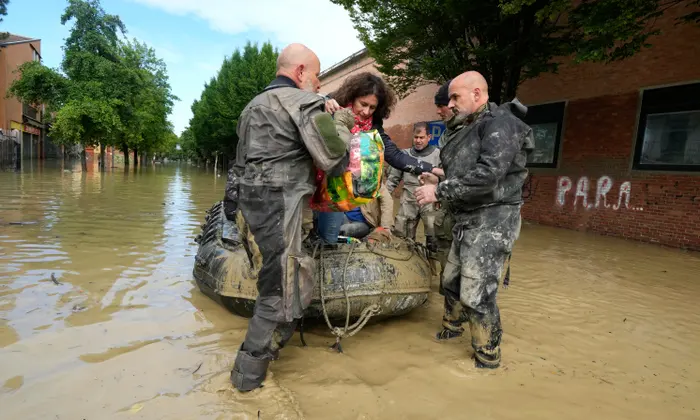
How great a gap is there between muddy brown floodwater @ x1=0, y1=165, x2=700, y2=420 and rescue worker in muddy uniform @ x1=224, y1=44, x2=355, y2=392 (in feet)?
1.14

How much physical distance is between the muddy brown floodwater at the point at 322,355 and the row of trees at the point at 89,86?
2106cm

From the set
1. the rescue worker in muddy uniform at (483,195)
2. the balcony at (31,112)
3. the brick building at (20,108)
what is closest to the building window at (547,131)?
the rescue worker in muddy uniform at (483,195)

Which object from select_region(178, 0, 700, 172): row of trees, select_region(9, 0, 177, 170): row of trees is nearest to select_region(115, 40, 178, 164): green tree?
select_region(9, 0, 177, 170): row of trees

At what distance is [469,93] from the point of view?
8.91 feet

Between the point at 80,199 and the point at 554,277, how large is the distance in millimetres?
11154

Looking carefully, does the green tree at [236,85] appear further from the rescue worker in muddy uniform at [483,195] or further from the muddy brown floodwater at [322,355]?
the rescue worker in muddy uniform at [483,195]

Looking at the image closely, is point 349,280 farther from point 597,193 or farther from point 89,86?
point 89,86

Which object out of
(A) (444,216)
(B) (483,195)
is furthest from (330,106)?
(A) (444,216)

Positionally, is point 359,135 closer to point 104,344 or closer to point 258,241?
point 258,241

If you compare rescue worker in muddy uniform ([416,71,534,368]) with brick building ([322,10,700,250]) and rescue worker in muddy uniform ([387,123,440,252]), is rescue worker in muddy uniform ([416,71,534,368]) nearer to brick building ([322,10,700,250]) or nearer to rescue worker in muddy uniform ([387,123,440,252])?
rescue worker in muddy uniform ([387,123,440,252])

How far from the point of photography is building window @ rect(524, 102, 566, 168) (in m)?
10.2

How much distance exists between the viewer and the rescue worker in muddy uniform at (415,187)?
14.7 ft

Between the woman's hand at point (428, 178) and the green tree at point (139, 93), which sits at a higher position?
the green tree at point (139, 93)

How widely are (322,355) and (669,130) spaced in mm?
9142
